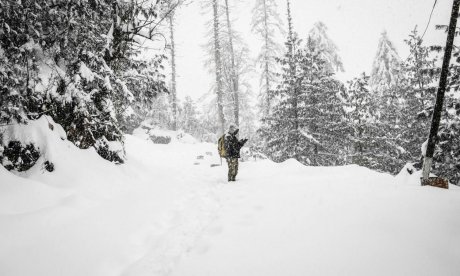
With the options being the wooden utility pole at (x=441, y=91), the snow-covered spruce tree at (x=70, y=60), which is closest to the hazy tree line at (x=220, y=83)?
the snow-covered spruce tree at (x=70, y=60)

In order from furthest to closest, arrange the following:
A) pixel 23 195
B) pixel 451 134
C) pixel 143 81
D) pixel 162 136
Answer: pixel 162 136
pixel 451 134
pixel 143 81
pixel 23 195

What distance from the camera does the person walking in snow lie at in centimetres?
953

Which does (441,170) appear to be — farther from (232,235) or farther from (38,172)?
(38,172)

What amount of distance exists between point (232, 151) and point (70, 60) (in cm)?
545

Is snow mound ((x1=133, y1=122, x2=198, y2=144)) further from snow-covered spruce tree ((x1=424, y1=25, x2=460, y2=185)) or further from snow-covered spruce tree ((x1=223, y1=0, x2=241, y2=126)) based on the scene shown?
snow-covered spruce tree ((x1=424, y1=25, x2=460, y2=185))

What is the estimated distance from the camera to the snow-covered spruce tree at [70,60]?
16.6 feet

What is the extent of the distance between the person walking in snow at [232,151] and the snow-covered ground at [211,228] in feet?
8.08

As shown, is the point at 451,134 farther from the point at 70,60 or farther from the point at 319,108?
the point at 70,60

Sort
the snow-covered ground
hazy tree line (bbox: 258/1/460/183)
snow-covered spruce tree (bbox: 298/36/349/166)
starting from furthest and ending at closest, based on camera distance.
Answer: hazy tree line (bbox: 258/1/460/183) → snow-covered spruce tree (bbox: 298/36/349/166) → the snow-covered ground

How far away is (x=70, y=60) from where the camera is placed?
21.1 ft

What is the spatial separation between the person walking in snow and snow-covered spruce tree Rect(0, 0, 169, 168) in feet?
11.5

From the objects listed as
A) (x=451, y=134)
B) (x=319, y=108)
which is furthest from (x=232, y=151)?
(x=451, y=134)

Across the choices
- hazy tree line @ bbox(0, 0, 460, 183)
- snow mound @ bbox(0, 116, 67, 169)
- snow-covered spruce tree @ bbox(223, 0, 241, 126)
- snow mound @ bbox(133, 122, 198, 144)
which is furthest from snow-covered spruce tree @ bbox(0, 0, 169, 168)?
snow mound @ bbox(133, 122, 198, 144)

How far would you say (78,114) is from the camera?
641 centimetres
